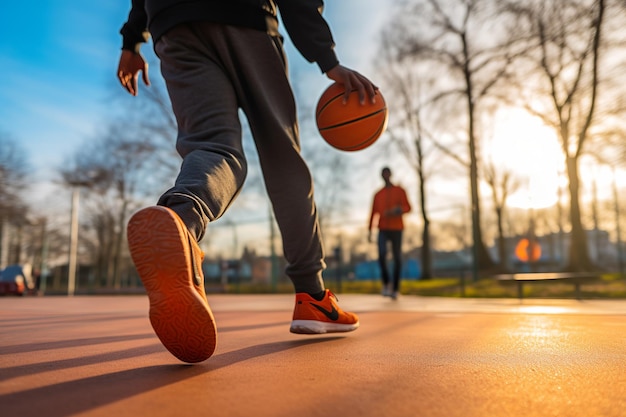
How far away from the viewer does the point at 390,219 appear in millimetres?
7645

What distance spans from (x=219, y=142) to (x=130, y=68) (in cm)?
99

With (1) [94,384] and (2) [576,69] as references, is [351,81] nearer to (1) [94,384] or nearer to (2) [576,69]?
(1) [94,384]

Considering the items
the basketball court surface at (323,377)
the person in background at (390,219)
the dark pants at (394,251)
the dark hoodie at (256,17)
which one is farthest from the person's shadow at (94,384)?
the person in background at (390,219)

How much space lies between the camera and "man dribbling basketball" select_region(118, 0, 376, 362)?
1307 mm

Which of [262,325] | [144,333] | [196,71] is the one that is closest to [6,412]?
[196,71]

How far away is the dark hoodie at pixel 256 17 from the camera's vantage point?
1834mm

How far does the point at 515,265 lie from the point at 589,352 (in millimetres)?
28509

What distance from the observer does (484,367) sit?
1411 mm

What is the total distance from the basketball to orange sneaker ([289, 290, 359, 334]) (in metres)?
0.73

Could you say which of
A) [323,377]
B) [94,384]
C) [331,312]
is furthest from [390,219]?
[94,384]

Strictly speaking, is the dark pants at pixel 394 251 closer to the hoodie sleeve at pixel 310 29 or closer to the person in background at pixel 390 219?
the person in background at pixel 390 219

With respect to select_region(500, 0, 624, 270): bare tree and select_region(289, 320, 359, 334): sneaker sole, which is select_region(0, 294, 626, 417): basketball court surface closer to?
select_region(289, 320, 359, 334): sneaker sole

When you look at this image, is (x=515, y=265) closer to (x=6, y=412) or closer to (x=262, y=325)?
(x=262, y=325)

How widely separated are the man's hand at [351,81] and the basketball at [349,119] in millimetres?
51
